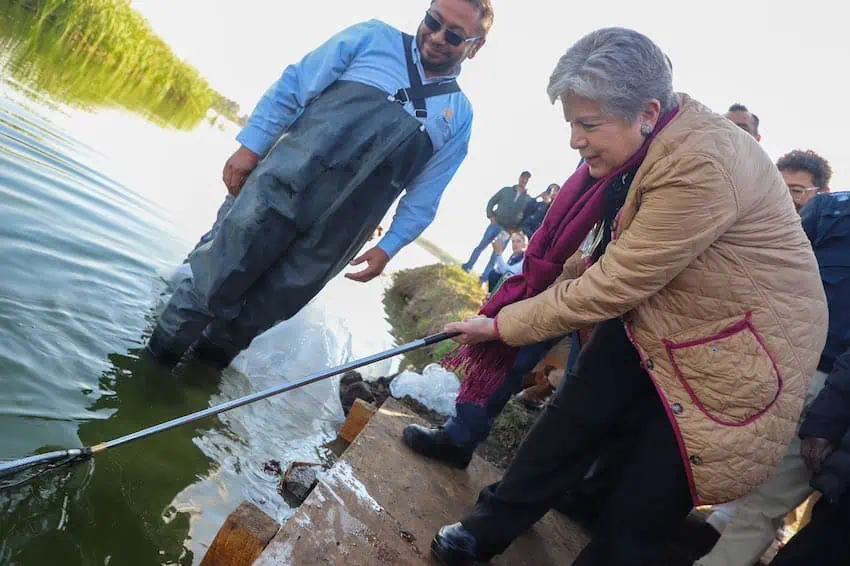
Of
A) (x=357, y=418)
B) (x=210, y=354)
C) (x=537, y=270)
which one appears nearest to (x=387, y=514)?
(x=537, y=270)

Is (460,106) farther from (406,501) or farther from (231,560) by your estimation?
(231,560)

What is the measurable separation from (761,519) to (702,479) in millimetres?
1284

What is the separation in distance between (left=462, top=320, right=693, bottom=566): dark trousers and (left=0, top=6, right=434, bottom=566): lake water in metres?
1.16

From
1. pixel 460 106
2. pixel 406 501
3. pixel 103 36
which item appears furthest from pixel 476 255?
pixel 103 36

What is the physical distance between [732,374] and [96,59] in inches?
694

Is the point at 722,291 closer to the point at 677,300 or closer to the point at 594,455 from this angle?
the point at 677,300

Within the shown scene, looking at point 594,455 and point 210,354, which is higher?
point 594,455

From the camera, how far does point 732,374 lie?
58.2 inches

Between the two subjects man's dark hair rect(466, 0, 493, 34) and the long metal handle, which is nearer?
the long metal handle

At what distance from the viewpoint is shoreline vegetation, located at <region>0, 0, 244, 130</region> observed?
9.22m

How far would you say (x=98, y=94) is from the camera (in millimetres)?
10852

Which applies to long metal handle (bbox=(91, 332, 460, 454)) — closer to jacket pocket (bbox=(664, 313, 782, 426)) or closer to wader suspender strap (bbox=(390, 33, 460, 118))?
jacket pocket (bbox=(664, 313, 782, 426))

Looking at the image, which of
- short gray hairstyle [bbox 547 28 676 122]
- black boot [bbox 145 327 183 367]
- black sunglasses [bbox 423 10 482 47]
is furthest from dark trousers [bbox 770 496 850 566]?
black boot [bbox 145 327 183 367]

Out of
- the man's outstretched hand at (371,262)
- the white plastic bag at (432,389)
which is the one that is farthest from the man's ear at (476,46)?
the white plastic bag at (432,389)
